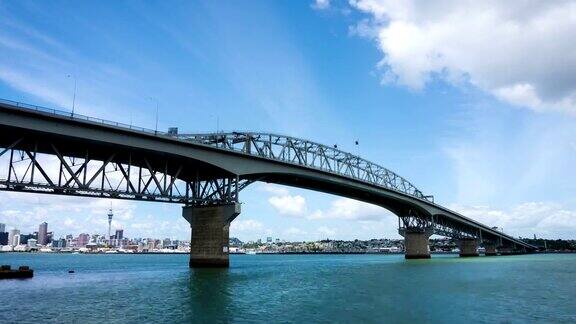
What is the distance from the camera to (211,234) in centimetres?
7475

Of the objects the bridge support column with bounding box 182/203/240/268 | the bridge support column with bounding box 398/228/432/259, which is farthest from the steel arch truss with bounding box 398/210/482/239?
the bridge support column with bounding box 182/203/240/268

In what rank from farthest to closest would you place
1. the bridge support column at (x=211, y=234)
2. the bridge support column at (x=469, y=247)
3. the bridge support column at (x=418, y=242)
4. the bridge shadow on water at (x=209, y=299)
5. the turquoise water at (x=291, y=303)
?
1. the bridge support column at (x=469, y=247)
2. the bridge support column at (x=418, y=242)
3. the bridge support column at (x=211, y=234)
4. the bridge shadow on water at (x=209, y=299)
5. the turquoise water at (x=291, y=303)

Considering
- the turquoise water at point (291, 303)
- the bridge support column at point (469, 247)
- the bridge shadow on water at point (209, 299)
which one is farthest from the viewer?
the bridge support column at point (469, 247)

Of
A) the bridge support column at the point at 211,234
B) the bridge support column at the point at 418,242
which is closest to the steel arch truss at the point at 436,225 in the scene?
the bridge support column at the point at 418,242

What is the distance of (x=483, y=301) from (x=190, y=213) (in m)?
51.8

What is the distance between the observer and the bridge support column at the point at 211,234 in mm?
73875

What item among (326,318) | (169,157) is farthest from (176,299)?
(169,157)

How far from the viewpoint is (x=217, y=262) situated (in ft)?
243

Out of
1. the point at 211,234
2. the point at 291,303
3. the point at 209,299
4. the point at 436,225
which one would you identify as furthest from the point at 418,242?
the point at 209,299

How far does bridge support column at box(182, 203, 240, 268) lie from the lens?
2908 inches

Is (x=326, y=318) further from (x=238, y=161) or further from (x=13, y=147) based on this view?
(x=238, y=161)

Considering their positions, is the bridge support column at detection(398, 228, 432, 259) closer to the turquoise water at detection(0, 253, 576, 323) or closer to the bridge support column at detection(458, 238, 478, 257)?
the bridge support column at detection(458, 238, 478, 257)

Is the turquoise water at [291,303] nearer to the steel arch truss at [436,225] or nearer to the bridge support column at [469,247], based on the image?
the steel arch truss at [436,225]

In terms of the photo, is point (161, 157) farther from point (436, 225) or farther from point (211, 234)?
point (436, 225)
